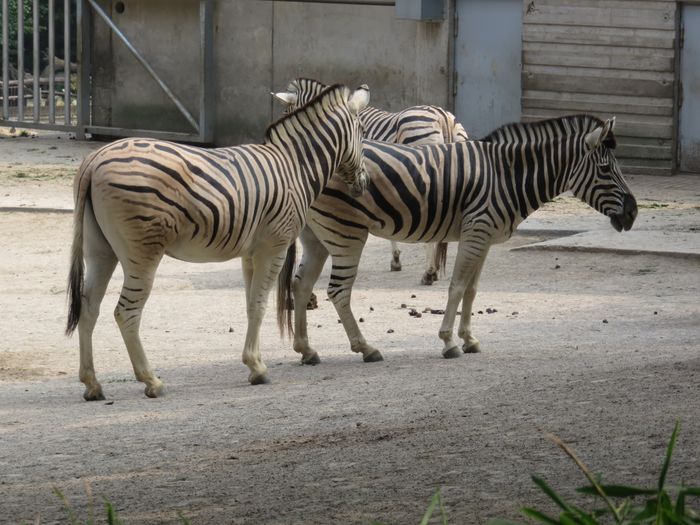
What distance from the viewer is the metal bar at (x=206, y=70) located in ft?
67.4

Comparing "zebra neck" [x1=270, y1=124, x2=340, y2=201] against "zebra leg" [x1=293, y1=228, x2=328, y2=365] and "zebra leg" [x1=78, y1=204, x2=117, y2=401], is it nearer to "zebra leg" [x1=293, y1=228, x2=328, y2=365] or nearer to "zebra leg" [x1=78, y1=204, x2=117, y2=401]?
"zebra leg" [x1=293, y1=228, x2=328, y2=365]

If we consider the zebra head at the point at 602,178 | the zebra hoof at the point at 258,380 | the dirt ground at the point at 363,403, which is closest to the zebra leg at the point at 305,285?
the dirt ground at the point at 363,403

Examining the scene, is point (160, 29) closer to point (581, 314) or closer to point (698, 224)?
point (698, 224)

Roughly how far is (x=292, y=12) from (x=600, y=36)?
4.85 m

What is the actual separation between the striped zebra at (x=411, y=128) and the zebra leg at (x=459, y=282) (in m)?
2.52

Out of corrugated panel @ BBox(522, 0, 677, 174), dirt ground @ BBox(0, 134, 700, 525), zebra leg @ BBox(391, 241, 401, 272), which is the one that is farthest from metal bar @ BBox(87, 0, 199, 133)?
zebra leg @ BBox(391, 241, 401, 272)

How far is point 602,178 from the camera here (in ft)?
29.1

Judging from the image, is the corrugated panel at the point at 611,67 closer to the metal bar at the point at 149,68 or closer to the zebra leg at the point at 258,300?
the metal bar at the point at 149,68

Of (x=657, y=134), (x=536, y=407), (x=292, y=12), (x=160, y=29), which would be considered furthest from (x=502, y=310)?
(x=160, y=29)

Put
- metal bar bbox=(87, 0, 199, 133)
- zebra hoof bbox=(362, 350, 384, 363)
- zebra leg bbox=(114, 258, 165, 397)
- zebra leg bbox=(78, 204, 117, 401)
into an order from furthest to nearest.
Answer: metal bar bbox=(87, 0, 199, 133)
zebra hoof bbox=(362, 350, 384, 363)
zebra leg bbox=(78, 204, 117, 401)
zebra leg bbox=(114, 258, 165, 397)

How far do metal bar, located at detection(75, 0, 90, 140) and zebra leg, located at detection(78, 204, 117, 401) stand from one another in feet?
48.2

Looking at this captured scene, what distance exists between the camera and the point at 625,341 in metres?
8.79

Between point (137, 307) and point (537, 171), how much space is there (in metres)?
2.98

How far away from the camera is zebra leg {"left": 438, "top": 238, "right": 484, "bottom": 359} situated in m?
8.48
